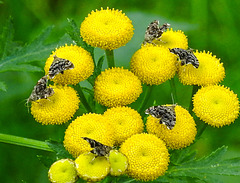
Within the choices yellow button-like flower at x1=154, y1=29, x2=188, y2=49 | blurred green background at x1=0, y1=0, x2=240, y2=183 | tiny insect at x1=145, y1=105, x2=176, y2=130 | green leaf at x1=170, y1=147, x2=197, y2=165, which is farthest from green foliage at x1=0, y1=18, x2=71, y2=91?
green leaf at x1=170, y1=147, x2=197, y2=165

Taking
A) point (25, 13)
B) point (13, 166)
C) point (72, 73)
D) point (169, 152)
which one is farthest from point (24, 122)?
point (169, 152)

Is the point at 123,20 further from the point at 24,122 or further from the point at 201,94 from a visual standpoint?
the point at 24,122

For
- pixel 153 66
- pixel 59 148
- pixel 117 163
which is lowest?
pixel 59 148

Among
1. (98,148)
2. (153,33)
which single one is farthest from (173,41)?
(98,148)

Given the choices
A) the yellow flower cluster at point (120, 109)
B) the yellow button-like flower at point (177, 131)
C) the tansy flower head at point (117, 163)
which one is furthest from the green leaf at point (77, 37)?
the tansy flower head at point (117, 163)

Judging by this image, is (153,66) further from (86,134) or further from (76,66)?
(86,134)

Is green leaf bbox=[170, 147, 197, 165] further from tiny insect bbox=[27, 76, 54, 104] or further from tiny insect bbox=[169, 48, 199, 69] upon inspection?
tiny insect bbox=[27, 76, 54, 104]
